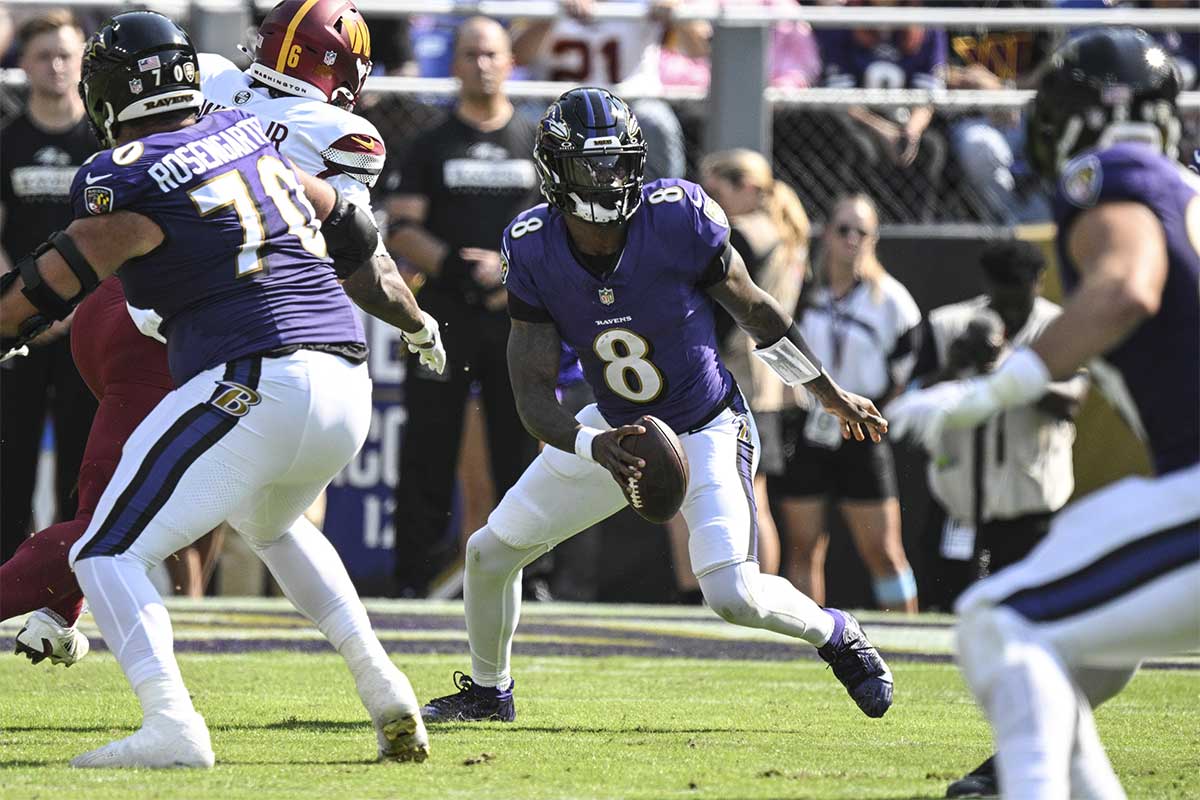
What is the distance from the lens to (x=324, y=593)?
195 inches

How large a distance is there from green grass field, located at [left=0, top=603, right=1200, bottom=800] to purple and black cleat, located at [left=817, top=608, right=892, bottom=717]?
90 millimetres

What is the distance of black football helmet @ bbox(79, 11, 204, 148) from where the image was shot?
473cm

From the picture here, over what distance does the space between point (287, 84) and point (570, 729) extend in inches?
85.1


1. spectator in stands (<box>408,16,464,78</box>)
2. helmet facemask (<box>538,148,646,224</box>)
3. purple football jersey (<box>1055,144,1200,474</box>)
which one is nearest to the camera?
purple football jersey (<box>1055,144,1200,474</box>)

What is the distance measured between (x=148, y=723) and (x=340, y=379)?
96cm

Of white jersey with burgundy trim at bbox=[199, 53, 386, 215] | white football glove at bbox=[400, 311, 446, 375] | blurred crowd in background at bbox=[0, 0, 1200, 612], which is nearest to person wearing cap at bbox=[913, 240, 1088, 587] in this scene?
blurred crowd in background at bbox=[0, 0, 1200, 612]

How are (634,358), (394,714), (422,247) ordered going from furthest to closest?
(422,247)
(634,358)
(394,714)

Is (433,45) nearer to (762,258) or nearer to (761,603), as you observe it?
(762,258)

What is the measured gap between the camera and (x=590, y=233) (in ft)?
18.4

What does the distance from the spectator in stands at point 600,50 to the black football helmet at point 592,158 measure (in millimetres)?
4281

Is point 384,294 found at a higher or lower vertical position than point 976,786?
higher

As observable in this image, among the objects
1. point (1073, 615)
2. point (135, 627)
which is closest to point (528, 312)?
point (135, 627)

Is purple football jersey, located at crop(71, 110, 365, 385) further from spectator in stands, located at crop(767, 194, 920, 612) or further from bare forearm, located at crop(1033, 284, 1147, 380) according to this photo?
spectator in stands, located at crop(767, 194, 920, 612)

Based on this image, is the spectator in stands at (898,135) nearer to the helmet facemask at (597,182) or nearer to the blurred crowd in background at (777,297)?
the blurred crowd in background at (777,297)
